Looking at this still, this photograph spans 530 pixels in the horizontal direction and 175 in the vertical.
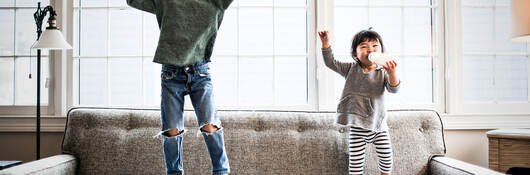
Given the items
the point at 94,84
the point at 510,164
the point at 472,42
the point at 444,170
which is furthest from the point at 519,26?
the point at 94,84

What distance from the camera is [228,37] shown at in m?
2.63

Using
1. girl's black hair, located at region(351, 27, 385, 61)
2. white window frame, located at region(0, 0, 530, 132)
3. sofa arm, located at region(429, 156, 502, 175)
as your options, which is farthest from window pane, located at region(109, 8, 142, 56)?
sofa arm, located at region(429, 156, 502, 175)

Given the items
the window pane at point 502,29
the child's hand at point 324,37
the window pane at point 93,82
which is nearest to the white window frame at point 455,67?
the window pane at point 502,29

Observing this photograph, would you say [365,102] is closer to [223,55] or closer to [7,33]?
[223,55]

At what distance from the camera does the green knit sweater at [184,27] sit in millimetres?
1762

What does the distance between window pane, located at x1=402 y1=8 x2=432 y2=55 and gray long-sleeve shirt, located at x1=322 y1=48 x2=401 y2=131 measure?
2.18 feet

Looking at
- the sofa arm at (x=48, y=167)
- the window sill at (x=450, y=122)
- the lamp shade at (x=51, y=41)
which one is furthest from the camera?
the window sill at (x=450, y=122)

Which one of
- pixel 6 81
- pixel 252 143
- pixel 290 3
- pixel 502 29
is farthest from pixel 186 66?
pixel 502 29

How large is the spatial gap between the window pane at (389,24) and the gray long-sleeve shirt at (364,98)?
1.97 ft

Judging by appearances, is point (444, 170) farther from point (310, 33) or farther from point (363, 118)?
point (310, 33)

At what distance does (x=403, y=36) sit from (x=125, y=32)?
182cm

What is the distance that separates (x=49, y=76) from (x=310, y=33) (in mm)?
1706

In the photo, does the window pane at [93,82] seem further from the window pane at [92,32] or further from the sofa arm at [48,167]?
the sofa arm at [48,167]

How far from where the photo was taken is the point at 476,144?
257 centimetres
